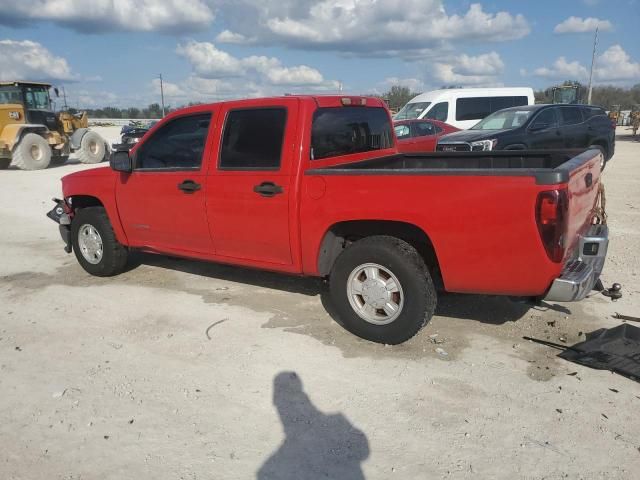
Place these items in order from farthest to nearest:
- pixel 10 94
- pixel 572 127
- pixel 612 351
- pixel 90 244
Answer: pixel 10 94, pixel 572 127, pixel 90 244, pixel 612 351

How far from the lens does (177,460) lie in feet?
8.97

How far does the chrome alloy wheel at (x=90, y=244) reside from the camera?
5742 mm

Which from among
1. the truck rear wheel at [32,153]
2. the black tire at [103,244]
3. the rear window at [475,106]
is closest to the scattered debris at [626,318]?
the black tire at [103,244]

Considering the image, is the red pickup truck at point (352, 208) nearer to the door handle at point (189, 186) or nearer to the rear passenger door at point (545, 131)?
the door handle at point (189, 186)

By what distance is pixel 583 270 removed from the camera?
11.4 feet

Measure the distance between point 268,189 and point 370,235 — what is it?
0.88 meters

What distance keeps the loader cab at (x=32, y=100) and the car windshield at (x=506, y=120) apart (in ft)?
52.5

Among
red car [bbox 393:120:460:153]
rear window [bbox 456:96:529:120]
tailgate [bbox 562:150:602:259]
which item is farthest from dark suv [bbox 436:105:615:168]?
tailgate [bbox 562:150:602:259]

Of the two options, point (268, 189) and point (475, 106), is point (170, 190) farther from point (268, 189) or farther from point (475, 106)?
point (475, 106)

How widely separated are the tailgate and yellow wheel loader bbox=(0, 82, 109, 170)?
18.7m

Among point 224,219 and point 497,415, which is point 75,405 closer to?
point 224,219

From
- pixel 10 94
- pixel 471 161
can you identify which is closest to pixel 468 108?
pixel 471 161

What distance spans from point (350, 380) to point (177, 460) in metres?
1.22

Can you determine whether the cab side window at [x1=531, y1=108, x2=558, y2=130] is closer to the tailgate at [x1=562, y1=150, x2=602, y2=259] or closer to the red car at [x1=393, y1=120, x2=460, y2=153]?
the red car at [x1=393, y1=120, x2=460, y2=153]
